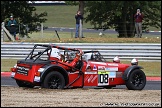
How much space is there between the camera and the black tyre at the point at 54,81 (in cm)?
1285

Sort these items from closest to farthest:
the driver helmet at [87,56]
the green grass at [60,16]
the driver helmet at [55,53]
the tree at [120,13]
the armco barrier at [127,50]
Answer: the driver helmet at [55,53] → the driver helmet at [87,56] → the armco barrier at [127,50] → the tree at [120,13] → the green grass at [60,16]

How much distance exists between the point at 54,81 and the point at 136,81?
249 cm

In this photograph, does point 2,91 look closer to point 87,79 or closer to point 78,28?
point 87,79

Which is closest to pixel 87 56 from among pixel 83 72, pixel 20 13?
pixel 83 72

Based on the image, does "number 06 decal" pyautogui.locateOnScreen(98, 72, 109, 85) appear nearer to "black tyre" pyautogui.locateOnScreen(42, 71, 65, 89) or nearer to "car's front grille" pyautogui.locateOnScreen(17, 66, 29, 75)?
"black tyre" pyautogui.locateOnScreen(42, 71, 65, 89)

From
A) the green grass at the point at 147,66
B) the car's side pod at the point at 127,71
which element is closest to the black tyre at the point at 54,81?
the car's side pod at the point at 127,71

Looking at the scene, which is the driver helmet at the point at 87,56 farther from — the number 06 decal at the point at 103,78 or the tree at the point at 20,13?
the tree at the point at 20,13

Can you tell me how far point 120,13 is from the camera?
3519 centimetres

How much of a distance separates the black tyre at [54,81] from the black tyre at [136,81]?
1978 mm

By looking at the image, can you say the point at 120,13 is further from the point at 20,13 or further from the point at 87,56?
the point at 87,56

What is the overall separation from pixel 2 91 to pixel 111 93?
264 centimetres

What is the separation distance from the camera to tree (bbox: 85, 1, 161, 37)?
1378 inches

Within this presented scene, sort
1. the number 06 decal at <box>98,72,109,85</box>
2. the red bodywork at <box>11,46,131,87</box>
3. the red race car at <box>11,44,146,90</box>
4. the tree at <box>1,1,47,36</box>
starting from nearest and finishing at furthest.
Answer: the red race car at <box>11,44,146,90</box>, the red bodywork at <box>11,46,131,87</box>, the number 06 decal at <box>98,72,109,85</box>, the tree at <box>1,1,47,36</box>

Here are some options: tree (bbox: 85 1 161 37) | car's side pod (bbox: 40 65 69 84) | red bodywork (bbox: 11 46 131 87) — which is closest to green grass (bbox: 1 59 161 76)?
red bodywork (bbox: 11 46 131 87)
